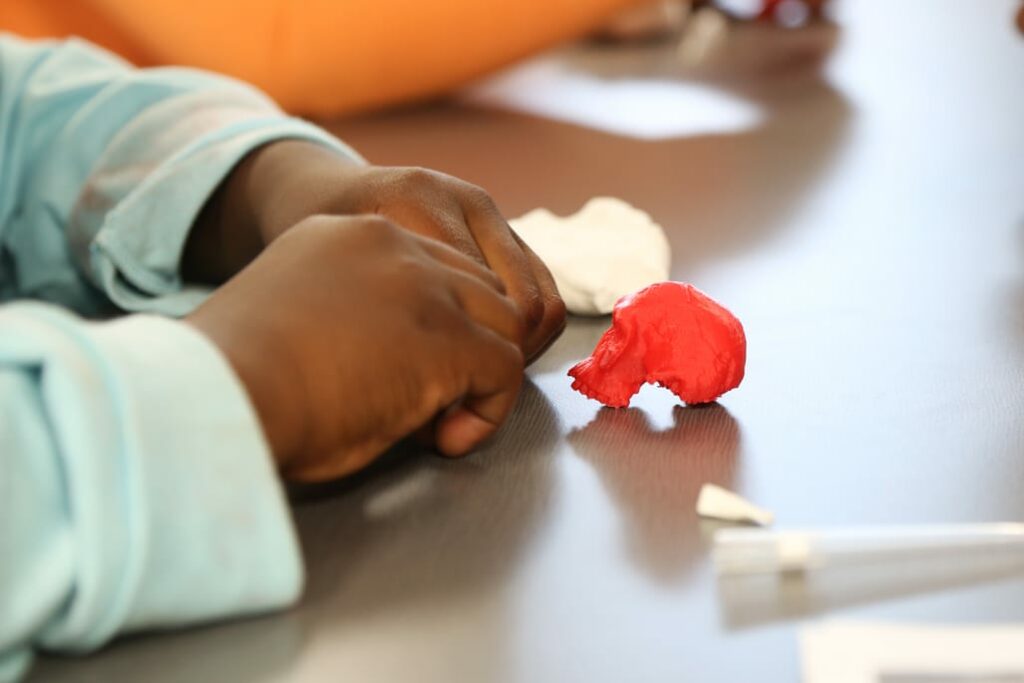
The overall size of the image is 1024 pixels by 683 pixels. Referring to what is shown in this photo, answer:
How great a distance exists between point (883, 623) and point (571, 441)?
0.16 m

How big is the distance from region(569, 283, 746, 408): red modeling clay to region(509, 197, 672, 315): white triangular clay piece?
0.24ft

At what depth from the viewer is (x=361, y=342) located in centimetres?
41

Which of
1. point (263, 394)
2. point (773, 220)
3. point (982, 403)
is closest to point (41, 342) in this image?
point (263, 394)

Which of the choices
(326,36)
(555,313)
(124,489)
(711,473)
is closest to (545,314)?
(555,313)

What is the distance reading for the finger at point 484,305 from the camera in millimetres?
460

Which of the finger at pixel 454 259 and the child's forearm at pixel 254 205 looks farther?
the child's forearm at pixel 254 205

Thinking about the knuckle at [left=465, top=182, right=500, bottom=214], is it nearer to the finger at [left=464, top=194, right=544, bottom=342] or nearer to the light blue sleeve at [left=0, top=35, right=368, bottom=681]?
the finger at [left=464, top=194, right=544, bottom=342]

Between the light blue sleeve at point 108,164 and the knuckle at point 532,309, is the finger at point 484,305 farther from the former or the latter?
the light blue sleeve at point 108,164

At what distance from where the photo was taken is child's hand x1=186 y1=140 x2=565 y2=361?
1.74ft

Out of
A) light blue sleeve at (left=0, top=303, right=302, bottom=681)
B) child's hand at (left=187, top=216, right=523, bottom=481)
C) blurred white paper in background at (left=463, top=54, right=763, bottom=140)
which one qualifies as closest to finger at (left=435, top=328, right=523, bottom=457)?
child's hand at (left=187, top=216, right=523, bottom=481)

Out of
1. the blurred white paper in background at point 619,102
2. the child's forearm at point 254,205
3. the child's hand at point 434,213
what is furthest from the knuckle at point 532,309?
the blurred white paper in background at point 619,102

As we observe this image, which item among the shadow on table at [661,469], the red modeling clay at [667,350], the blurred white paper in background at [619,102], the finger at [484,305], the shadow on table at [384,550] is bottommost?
the shadow on table at [384,550]

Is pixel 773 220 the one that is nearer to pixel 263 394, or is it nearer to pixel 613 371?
pixel 613 371

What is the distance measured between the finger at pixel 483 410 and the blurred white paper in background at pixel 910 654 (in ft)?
0.50
